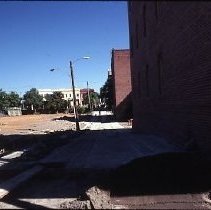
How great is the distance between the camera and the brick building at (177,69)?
39.0 ft

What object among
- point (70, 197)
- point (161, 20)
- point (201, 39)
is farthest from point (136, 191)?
point (161, 20)

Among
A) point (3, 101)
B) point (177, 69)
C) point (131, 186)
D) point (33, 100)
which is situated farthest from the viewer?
point (33, 100)

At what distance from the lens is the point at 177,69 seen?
607 inches

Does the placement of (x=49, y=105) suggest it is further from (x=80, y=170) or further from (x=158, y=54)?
(x=80, y=170)

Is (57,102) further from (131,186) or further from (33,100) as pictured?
(131,186)

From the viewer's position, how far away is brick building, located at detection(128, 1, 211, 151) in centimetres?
1188

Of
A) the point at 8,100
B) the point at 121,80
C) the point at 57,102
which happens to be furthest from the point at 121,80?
the point at 8,100

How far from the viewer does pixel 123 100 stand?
182 feet

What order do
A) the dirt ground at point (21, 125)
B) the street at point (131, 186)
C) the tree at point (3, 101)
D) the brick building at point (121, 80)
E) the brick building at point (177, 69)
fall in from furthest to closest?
1. the tree at point (3, 101)
2. the brick building at point (121, 80)
3. the dirt ground at point (21, 125)
4. the brick building at point (177, 69)
5. the street at point (131, 186)

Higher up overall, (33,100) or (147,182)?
(33,100)

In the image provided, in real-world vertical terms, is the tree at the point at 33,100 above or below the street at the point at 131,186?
above

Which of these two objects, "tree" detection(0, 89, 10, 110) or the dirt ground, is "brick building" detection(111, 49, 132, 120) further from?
"tree" detection(0, 89, 10, 110)

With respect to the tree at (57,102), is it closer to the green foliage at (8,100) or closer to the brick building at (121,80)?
the green foliage at (8,100)

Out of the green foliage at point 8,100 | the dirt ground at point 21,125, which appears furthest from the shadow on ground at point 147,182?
the green foliage at point 8,100
